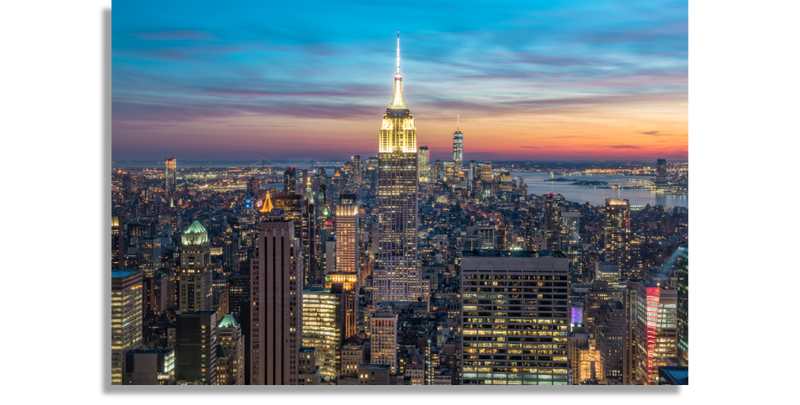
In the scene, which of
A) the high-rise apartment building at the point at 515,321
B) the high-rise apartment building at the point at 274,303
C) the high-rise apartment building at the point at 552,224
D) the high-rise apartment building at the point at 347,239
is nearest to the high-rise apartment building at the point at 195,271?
the high-rise apartment building at the point at 274,303

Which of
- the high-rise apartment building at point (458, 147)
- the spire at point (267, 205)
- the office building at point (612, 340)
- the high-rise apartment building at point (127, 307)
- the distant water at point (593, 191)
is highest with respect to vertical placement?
the high-rise apartment building at point (458, 147)

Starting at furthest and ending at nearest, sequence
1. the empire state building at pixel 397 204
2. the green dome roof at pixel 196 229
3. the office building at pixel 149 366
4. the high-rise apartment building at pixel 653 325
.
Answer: the empire state building at pixel 397 204, the green dome roof at pixel 196 229, the high-rise apartment building at pixel 653 325, the office building at pixel 149 366

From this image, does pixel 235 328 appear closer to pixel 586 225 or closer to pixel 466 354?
pixel 466 354

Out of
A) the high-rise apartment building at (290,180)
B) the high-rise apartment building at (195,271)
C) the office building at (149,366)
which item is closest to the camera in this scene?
the office building at (149,366)

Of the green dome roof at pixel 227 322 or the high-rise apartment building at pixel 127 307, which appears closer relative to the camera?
the high-rise apartment building at pixel 127 307

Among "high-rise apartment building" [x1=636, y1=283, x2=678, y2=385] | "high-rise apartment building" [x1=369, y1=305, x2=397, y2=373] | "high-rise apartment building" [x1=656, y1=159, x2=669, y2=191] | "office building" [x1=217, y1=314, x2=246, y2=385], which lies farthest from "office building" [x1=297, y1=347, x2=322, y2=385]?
"high-rise apartment building" [x1=656, y1=159, x2=669, y2=191]

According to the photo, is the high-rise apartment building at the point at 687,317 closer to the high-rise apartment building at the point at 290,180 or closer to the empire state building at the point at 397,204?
the high-rise apartment building at the point at 290,180
